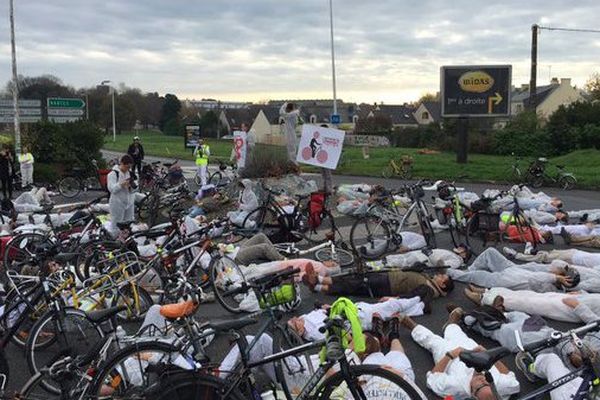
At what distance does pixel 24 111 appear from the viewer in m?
25.5

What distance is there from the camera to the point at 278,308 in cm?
424

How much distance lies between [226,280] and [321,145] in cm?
692

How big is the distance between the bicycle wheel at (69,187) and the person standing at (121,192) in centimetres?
1085

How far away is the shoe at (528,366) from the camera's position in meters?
4.96

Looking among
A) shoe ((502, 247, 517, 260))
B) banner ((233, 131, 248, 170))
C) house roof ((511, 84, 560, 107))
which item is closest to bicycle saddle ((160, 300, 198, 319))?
shoe ((502, 247, 517, 260))

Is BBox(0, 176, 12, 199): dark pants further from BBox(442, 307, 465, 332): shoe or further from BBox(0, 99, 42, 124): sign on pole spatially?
BBox(442, 307, 465, 332): shoe

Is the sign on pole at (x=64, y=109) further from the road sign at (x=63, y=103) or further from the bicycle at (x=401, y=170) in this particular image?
the bicycle at (x=401, y=170)

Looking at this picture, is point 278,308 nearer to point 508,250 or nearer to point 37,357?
point 37,357

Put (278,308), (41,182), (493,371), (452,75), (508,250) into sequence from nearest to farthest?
(278,308)
(493,371)
(508,250)
(41,182)
(452,75)

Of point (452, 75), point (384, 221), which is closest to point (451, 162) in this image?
point (452, 75)

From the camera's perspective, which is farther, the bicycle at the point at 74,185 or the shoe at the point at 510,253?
the bicycle at the point at 74,185

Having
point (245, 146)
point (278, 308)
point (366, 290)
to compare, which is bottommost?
point (366, 290)

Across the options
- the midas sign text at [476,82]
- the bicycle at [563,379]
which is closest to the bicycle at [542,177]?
the midas sign text at [476,82]

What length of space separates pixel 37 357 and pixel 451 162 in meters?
26.6
